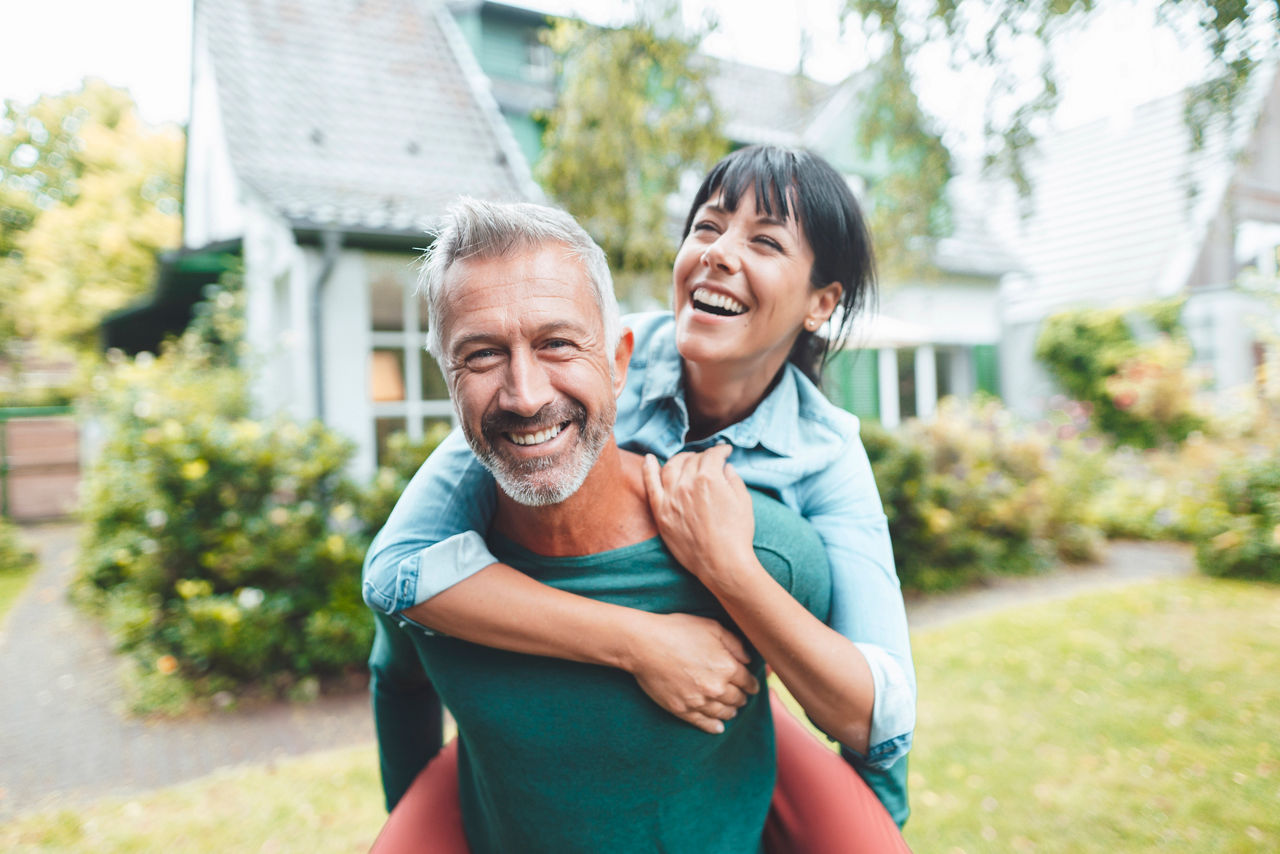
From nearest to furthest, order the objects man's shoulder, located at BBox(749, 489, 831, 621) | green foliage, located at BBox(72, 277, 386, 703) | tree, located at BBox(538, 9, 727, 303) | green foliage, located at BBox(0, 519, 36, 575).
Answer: man's shoulder, located at BBox(749, 489, 831, 621) < green foliage, located at BBox(72, 277, 386, 703) < tree, located at BBox(538, 9, 727, 303) < green foliage, located at BBox(0, 519, 36, 575)

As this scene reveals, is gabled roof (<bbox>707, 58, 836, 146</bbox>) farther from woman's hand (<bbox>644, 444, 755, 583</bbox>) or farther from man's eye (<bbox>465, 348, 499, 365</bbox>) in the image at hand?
man's eye (<bbox>465, 348, 499, 365</bbox>)

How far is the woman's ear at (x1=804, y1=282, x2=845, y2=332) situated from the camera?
2.04 m

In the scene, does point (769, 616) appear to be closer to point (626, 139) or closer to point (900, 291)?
point (626, 139)

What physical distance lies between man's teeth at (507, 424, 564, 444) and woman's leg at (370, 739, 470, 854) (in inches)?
33.8

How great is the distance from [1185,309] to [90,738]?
1467 cm

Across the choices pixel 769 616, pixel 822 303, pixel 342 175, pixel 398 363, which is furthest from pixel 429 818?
pixel 342 175

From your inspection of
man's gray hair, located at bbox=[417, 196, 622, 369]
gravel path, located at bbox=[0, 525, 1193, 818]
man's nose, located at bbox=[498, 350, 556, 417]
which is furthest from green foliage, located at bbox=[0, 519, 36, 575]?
man's nose, located at bbox=[498, 350, 556, 417]

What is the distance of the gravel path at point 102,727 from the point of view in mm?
4379

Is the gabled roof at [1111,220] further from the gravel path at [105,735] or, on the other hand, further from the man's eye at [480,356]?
the man's eye at [480,356]

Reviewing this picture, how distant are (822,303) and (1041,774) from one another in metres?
3.32

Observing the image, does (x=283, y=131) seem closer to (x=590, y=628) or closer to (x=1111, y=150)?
(x=590, y=628)

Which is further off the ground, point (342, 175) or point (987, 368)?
point (342, 175)

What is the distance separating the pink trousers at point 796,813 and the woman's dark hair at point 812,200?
3.65 feet

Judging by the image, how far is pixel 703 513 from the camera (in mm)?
1505
